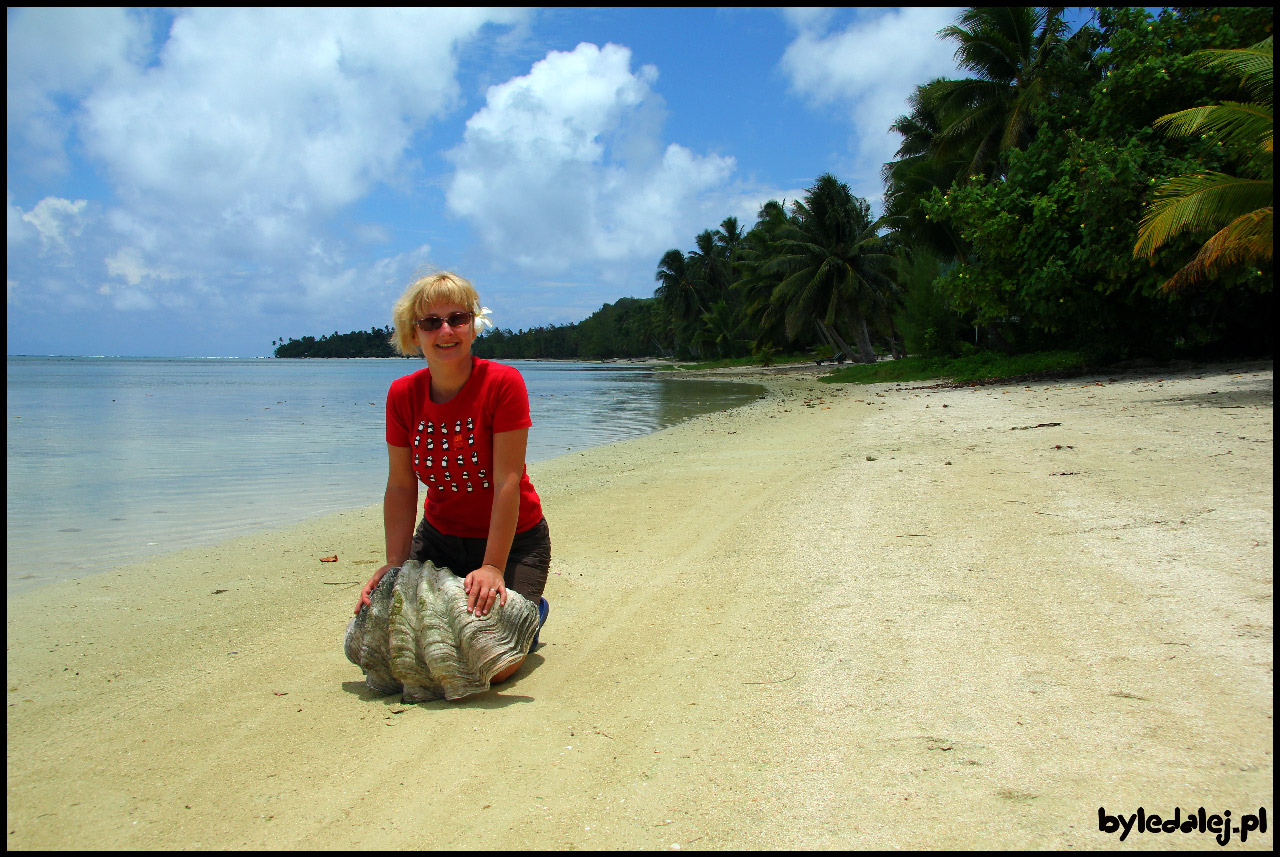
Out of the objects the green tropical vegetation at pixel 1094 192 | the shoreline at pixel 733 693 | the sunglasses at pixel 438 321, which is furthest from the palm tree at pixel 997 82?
the sunglasses at pixel 438 321

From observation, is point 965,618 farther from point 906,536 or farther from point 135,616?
point 135,616

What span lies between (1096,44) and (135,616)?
23.0 m

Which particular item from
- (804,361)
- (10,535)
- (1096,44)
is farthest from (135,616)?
(804,361)

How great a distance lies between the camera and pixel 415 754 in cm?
230

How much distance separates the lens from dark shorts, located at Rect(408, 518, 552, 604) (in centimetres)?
302

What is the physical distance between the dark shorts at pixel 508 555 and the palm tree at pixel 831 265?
32.7 meters

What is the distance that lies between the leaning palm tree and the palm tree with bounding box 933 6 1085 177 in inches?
422

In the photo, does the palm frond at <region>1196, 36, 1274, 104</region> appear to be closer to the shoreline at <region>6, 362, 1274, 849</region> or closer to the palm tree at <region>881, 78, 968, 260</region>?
the shoreline at <region>6, 362, 1274, 849</region>

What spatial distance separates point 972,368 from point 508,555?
21789 mm

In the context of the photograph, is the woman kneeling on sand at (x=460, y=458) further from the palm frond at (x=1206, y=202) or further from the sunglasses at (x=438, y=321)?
the palm frond at (x=1206, y=202)

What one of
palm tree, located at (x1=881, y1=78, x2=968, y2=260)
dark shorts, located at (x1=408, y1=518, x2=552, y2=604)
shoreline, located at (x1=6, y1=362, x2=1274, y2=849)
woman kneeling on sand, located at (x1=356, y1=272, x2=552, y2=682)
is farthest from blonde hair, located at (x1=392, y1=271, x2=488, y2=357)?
palm tree, located at (x1=881, y1=78, x2=968, y2=260)

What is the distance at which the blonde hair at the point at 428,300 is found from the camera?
113 inches

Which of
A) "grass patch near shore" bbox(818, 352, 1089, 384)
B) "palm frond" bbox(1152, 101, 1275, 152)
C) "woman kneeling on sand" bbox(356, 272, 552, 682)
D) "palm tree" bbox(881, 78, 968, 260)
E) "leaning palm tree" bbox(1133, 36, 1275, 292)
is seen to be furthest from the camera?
"palm tree" bbox(881, 78, 968, 260)

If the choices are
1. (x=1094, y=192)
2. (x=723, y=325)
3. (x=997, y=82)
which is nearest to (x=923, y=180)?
(x=997, y=82)
